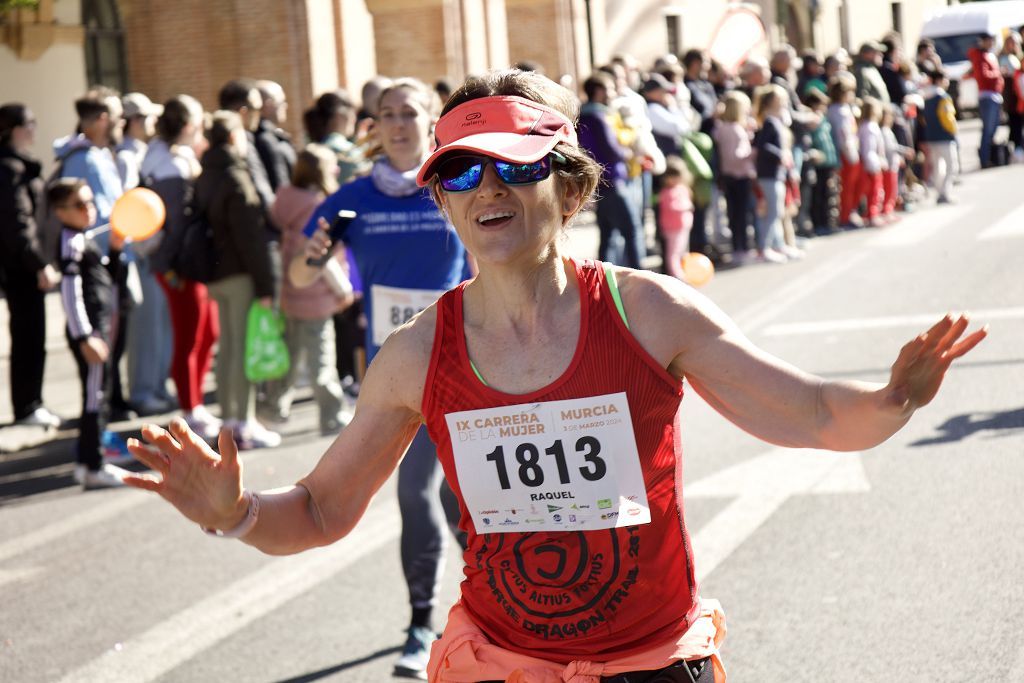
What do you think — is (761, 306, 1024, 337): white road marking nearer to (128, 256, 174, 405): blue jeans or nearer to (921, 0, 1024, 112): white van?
(128, 256, 174, 405): blue jeans

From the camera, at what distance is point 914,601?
5.94 m

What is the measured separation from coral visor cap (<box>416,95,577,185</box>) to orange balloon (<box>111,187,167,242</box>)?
591 cm

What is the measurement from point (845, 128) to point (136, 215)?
11885 mm

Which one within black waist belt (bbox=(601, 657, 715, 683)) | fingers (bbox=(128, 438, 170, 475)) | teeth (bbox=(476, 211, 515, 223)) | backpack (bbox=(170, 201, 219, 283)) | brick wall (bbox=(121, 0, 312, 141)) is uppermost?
brick wall (bbox=(121, 0, 312, 141))

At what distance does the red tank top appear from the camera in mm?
3041

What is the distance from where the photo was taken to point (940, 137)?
2114 centimetres

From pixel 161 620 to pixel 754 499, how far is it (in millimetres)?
2777

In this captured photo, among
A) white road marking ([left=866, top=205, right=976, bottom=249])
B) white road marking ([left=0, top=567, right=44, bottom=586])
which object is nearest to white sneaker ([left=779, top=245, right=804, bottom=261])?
white road marking ([left=866, top=205, right=976, bottom=249])

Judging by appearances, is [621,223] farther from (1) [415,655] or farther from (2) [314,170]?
(1) [415,655]

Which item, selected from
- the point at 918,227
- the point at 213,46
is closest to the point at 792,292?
the point at 918,227

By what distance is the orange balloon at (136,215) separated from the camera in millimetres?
8758

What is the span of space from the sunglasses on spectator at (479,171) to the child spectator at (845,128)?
16.5 metres

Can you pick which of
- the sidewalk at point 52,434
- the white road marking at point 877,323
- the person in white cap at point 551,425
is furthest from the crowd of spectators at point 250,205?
the person in white cap at point 551,425

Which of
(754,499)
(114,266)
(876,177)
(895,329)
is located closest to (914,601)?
(754,499)
